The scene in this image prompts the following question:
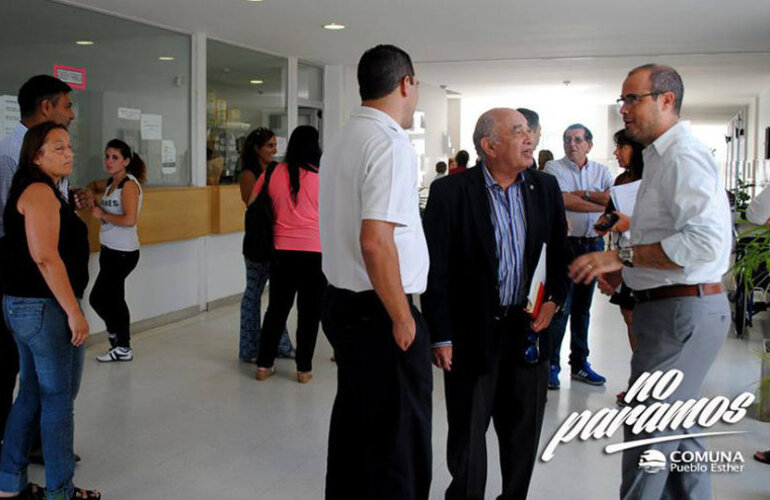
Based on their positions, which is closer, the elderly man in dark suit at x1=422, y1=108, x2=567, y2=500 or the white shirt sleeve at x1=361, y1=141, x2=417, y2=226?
the white shirt sleeve at x1=361, y1=141, x2=417, y2=226

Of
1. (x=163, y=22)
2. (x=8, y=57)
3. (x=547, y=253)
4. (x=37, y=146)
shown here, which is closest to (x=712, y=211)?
(x=547, y=253)

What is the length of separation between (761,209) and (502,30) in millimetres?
4561

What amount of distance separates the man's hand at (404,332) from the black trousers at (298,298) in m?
2.67

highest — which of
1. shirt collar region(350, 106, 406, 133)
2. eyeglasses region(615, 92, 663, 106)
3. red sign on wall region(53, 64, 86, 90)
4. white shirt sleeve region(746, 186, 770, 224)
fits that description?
red sign on wall region(53, 64, 86, 90)

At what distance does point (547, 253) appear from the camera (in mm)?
3193

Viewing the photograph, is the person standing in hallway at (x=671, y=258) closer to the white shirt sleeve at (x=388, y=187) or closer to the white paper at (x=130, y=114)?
the white shirt sleeve at (x=388, y=187)

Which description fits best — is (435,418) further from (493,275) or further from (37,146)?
(37,146)

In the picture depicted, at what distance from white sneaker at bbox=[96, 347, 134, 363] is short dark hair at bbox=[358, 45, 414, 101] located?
3.86 meters

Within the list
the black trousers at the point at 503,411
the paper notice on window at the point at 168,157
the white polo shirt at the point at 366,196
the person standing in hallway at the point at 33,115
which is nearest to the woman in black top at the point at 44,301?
the person standing in hallway at the point at 33,115

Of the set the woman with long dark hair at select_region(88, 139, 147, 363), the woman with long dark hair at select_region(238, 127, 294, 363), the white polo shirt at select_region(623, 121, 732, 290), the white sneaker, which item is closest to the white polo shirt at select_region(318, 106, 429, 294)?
the white polo shirt at select_region(623, 121, 732, 290)

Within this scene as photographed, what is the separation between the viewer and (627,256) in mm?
2709

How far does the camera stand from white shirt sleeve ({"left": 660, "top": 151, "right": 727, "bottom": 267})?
252cm

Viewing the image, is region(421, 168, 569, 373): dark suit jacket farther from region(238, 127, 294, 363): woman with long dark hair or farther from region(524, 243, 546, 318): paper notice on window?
region(238, 127, 294, 363): woman with long dark hair

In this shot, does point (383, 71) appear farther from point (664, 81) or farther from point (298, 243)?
point (298, 243)
